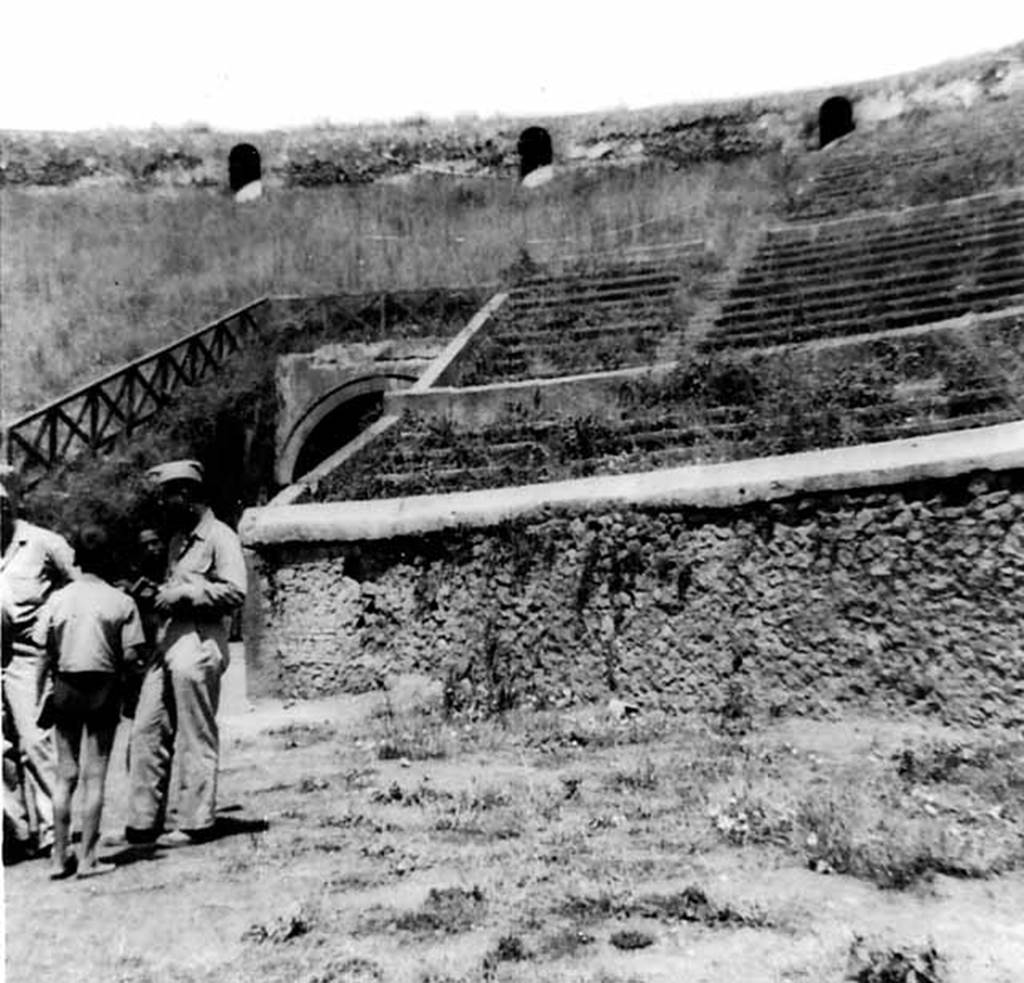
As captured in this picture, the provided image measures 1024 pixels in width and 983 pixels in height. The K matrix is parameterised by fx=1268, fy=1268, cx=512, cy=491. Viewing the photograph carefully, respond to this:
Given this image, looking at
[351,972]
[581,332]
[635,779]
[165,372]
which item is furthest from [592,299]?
[351,972]

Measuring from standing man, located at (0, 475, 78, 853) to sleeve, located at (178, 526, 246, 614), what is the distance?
693 mm

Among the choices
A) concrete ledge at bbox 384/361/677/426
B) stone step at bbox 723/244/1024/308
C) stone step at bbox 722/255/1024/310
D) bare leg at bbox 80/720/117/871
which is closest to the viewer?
bare leg at bbox 80/720/117/871

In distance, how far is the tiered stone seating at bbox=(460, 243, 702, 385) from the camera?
1325cm

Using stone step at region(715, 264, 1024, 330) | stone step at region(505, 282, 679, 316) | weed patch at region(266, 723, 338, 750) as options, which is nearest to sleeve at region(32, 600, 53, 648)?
weed patch at region(266, 723, 338, 750)

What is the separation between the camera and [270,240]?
73.5 ft

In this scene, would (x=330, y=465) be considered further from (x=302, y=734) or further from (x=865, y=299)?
(x=865, y=299)

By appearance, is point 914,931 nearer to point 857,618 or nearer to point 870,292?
point 857,618

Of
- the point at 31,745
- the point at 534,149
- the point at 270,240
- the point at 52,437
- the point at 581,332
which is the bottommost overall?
the point at 31,745

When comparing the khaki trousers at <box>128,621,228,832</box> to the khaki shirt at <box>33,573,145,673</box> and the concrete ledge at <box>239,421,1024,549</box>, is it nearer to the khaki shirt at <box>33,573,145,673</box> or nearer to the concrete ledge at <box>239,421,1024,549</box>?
the khaki shirt at <box>33,573,145,673</box>

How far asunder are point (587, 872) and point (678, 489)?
3398mm

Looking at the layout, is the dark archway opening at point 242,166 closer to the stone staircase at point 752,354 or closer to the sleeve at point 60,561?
the stone staircase at point 752,354

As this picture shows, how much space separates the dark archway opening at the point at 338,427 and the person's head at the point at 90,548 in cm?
1338

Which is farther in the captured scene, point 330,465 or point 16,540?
point 330,465

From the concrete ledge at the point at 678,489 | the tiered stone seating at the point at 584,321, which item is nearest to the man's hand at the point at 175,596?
the concrete ledge at the point at 678,489
